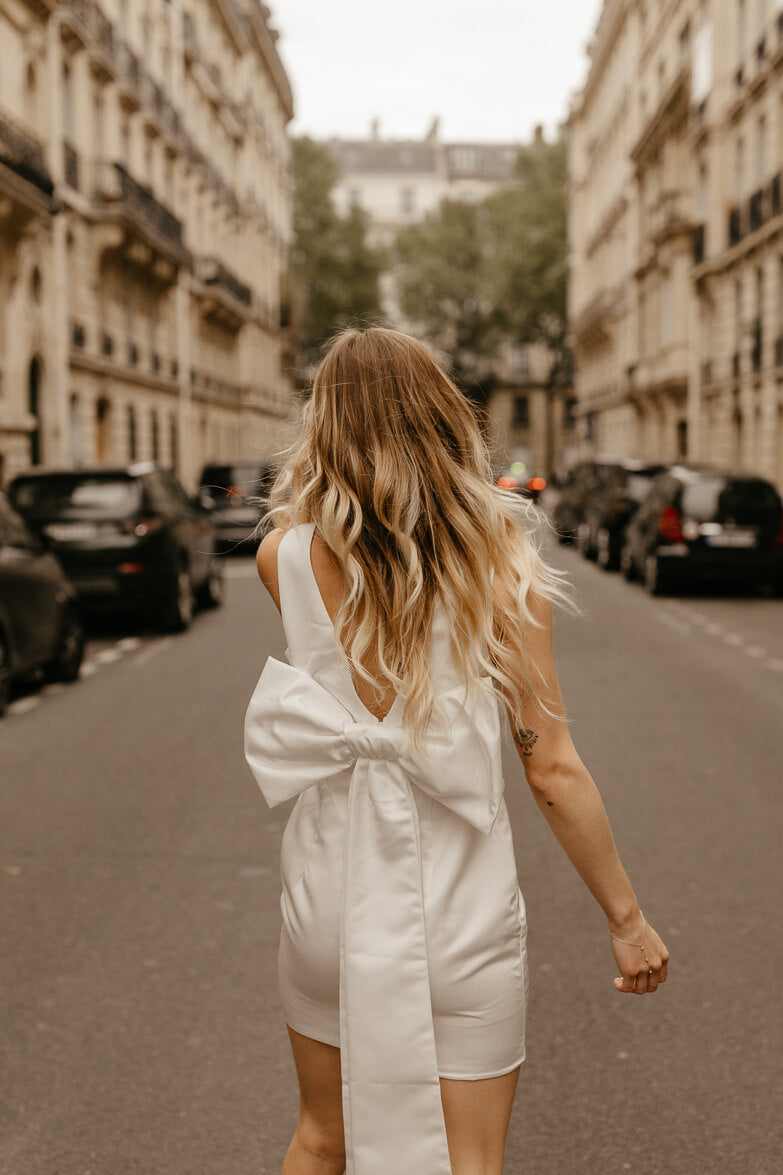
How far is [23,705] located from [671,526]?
9.80 metres

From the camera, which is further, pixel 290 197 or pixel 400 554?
pixel 290 197

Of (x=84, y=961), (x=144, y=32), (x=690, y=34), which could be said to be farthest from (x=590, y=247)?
(x=84, y=961)

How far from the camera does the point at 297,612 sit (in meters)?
2.08

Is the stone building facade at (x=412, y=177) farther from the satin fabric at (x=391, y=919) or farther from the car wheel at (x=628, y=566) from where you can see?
the satin fabric at (x=391, y=919)

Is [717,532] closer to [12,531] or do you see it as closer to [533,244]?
[12,531]

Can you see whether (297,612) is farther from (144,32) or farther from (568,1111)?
(144,32)

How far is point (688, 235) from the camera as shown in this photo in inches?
1641

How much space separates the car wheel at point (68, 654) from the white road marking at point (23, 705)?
1.78ft

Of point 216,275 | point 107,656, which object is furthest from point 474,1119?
point 216,275

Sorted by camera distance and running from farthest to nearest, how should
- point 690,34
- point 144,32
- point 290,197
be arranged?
point 290,197
point 690,34
point 144,32

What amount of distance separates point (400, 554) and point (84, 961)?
2882 millimetres

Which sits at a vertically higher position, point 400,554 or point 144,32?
point 144,32

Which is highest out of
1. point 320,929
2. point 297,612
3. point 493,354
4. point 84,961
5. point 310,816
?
point 493,354

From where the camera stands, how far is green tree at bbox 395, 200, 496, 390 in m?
78.4
